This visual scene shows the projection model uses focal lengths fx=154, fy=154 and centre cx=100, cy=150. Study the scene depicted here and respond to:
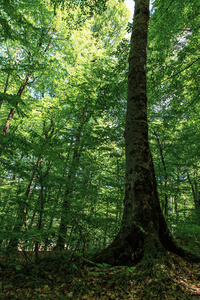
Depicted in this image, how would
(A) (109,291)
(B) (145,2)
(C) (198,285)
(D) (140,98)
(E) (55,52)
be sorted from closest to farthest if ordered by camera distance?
(A) (109,291)
(C) (198,285)
(D) (140,98)
(B) (145,2)
(E) (55,52)

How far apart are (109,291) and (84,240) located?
0.81m

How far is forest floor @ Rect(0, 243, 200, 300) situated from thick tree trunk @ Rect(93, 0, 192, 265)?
254 mm

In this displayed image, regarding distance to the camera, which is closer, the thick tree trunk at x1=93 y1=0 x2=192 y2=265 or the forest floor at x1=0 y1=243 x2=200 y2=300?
the forest floor at x1=0 y1=243 x2=200 y2=300

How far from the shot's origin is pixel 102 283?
2035 mm

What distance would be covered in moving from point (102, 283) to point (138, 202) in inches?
48.7

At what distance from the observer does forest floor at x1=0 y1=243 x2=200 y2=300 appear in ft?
5.87

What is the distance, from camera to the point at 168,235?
9.34 feet

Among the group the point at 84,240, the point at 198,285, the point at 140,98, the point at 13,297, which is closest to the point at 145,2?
the point at 140,98

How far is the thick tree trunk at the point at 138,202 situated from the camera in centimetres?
243

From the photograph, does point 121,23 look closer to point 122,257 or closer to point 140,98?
point 140,98

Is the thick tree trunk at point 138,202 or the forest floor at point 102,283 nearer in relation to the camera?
the forest floor at point 102,283

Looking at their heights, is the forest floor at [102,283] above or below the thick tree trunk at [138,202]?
below

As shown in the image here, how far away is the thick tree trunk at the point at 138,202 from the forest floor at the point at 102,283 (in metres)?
0.25

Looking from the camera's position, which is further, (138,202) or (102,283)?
(138,202)
